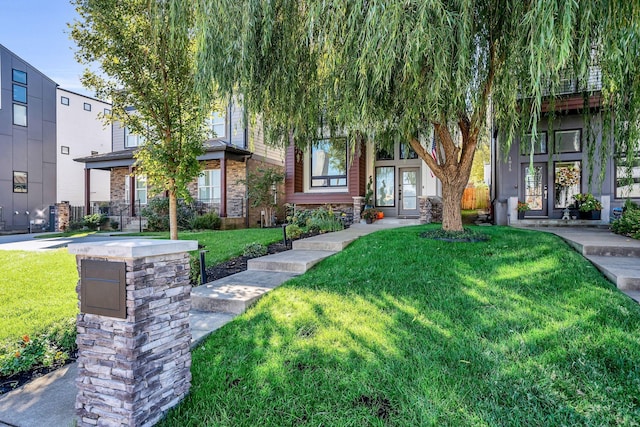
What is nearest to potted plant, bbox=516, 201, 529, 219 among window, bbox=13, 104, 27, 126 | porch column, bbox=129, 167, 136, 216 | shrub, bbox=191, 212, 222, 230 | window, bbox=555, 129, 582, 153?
window, bbox=555, 129, 582, 153

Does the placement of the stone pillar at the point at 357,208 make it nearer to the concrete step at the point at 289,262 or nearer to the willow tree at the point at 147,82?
the concrete step at the point at 289,262

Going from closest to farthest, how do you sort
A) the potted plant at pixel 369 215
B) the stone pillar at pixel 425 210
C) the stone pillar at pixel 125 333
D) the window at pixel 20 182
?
the stone pillar at pixel 125 333
the stone pillar at pixel 425 210
the potted plant at pixel 369 215
the window at pixel 20 182

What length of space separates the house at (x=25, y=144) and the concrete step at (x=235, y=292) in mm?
18038

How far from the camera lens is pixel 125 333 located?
6.34ft

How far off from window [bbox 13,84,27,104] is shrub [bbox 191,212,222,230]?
12.9m

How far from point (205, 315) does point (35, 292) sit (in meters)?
2.99

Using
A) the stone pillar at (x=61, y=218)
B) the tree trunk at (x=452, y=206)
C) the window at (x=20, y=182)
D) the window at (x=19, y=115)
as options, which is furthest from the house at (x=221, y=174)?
the tree trunk at (x=452, y=206)

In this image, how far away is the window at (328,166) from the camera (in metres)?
12.4

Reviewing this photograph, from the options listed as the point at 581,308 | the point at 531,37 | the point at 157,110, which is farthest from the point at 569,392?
the point at 157,110

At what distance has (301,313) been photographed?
137 inches

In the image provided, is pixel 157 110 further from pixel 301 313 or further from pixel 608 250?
pixel 608 250

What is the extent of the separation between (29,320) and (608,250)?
26.4ft

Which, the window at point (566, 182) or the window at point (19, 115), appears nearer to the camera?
the window at point (566, 182)

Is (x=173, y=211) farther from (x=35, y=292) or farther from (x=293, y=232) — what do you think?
(x=35, y=292)
